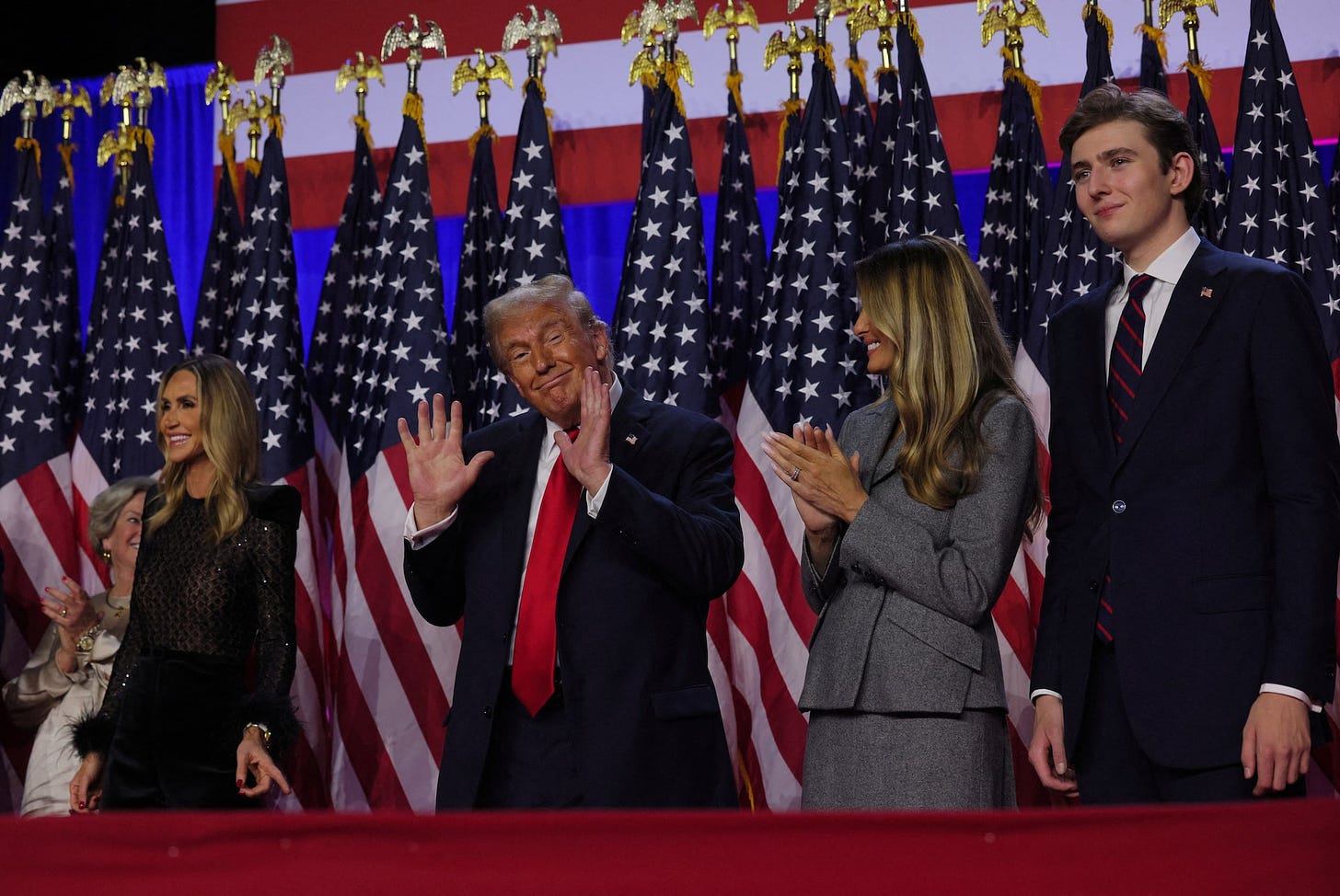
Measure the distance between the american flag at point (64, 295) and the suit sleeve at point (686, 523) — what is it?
2.83 m

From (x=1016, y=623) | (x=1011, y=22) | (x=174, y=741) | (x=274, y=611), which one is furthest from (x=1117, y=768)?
(x=1011, y=22)

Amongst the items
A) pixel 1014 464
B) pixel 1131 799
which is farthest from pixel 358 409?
pixel 1131 799

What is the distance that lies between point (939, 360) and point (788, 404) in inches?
65.0

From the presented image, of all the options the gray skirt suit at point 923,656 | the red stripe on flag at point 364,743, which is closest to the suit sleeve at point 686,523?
the gray skirt suit at point 923,656

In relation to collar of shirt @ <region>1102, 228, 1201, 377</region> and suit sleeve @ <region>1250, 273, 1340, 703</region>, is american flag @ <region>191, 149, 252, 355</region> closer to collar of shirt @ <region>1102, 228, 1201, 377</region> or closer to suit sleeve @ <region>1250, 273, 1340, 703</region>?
collar of shirt @ <region>1102, 228, 1201, 377</region>

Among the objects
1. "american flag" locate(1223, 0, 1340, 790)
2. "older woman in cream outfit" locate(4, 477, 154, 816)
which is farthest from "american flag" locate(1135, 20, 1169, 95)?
"older woman in cream outfit" locate(4, 477, 154, 816)

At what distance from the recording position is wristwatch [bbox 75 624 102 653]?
379 centimetres

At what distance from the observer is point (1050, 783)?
214cm

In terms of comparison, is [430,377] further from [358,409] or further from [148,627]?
[148,627]

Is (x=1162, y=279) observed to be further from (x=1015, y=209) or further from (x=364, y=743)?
(x=364, y=743)

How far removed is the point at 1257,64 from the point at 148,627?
3.19m

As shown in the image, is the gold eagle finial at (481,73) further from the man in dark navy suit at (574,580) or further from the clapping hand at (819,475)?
the clapping hand at (819,475)

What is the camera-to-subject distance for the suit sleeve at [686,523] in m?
2.37

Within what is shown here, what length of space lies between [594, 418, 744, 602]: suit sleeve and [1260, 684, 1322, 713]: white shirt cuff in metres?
0.89
